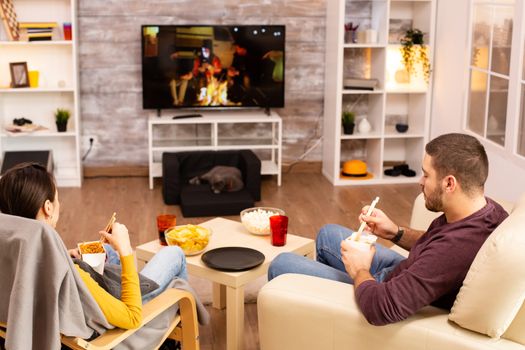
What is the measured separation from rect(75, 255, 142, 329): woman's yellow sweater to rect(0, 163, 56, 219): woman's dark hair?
25cm

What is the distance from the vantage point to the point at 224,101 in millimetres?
6312

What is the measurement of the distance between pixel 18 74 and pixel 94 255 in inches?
146

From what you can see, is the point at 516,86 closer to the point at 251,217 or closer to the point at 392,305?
the point at 251,217

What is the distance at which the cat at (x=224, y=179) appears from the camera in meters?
5.65

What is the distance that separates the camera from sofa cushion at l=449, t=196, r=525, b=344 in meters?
2.14

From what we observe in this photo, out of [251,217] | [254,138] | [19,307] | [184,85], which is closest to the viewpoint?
[19,307]

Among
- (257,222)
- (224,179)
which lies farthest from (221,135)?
(257,222)

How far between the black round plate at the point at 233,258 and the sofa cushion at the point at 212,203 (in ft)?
7.00

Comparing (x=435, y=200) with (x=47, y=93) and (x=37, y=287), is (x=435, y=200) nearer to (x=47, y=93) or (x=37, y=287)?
(x=37, y=287)

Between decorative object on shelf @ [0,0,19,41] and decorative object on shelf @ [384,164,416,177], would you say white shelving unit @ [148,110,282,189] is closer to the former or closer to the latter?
decorative object on shelf @ [384,164,416,177]

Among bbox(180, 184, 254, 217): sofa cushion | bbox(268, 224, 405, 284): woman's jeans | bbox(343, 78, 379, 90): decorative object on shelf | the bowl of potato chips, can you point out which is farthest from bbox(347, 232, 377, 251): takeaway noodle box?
bbox(343, 78, 379, 90): decorative object on shelf

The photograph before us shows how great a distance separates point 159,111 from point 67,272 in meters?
4.17

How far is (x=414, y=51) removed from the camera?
618 centimetres

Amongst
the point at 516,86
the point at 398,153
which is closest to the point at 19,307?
the point at 516,86
